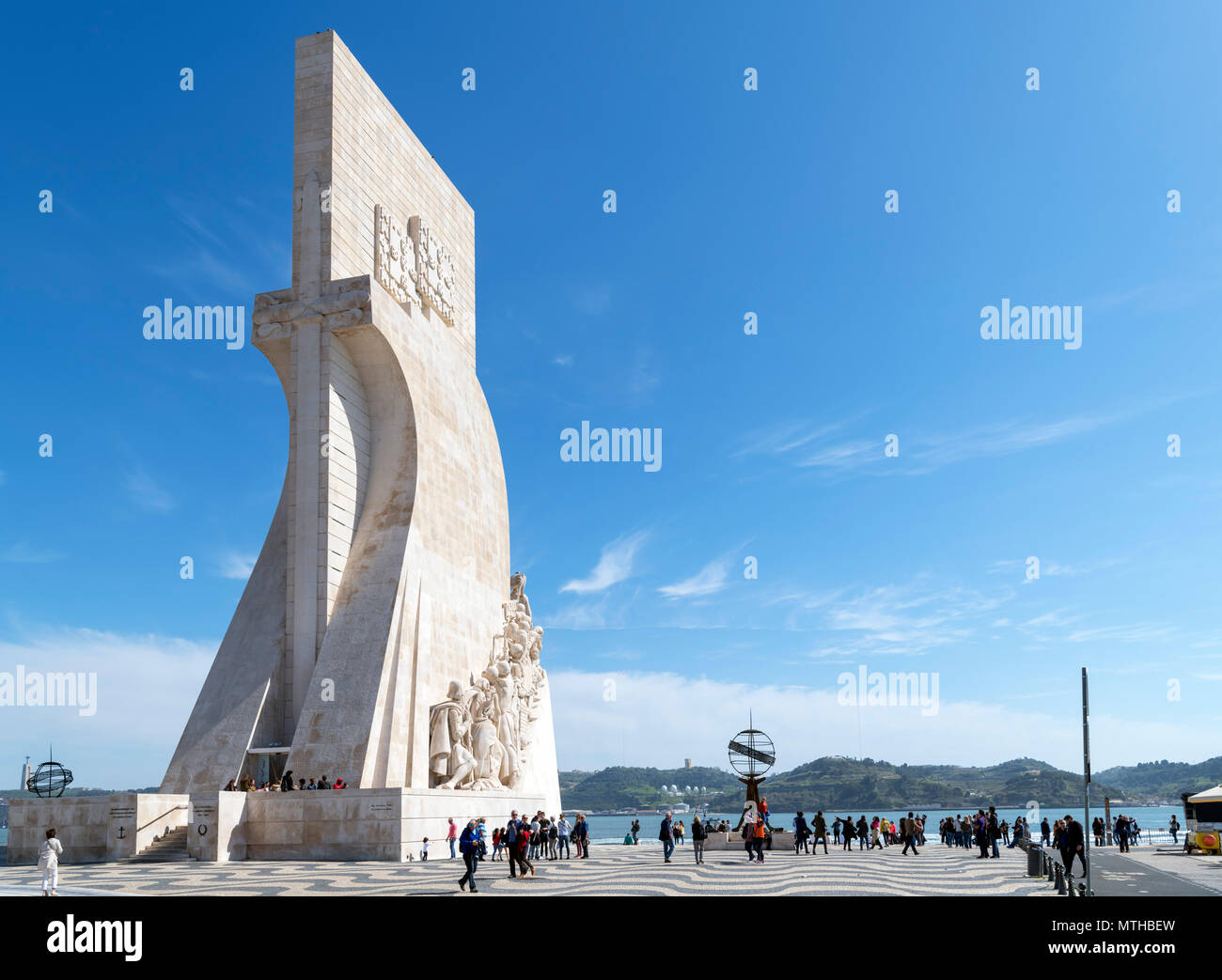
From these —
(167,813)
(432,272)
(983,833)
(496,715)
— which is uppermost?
(432,272)

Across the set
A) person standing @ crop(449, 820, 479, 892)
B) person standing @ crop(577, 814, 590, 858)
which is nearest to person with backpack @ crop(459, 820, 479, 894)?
person standing @ crop(449, 820, 479, 892)

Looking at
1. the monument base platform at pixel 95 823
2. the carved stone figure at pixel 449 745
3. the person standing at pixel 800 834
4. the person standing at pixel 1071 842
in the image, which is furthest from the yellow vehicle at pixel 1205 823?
the monument base platform at pixel 95 823

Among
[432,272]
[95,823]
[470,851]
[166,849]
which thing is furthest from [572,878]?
[432,272]

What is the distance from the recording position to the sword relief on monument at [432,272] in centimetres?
2925

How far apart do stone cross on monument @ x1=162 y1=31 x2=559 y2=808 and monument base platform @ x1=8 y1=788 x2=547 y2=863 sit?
7.37 feet

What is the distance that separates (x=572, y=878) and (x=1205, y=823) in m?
20.3

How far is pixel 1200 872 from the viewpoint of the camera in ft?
65.3

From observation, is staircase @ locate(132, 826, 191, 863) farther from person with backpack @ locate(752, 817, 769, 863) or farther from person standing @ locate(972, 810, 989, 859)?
person standing @ locate(972, 810, 989, 859)

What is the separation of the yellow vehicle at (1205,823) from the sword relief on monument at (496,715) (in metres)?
17.0

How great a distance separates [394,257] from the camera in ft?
90.7

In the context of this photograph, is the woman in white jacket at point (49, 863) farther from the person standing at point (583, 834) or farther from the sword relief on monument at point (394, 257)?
the sword relief on monument at point (394, 257)

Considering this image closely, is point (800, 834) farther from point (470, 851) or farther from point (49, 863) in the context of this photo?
point (49, 863)
